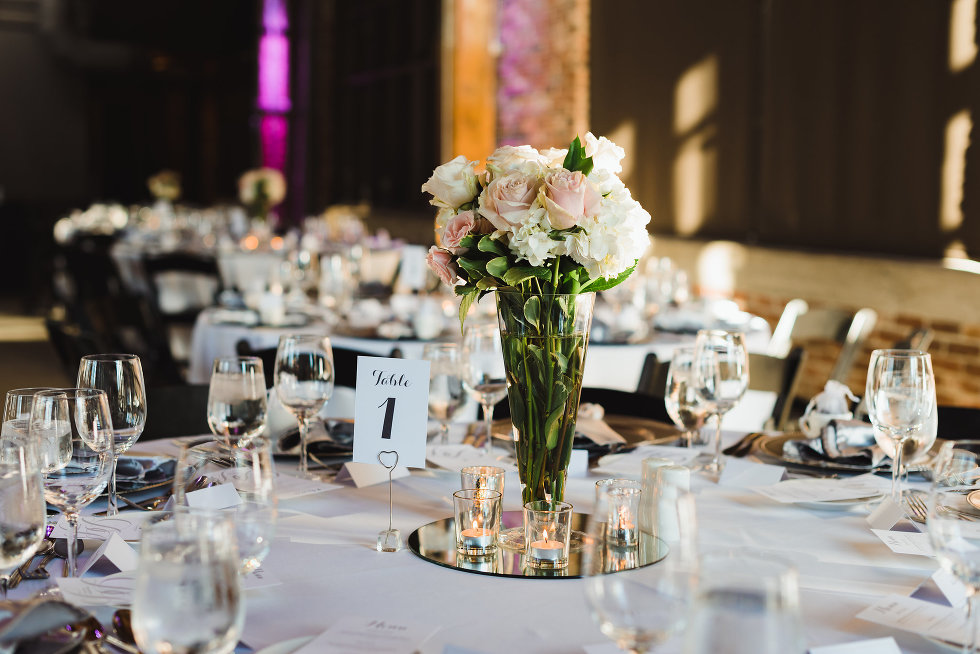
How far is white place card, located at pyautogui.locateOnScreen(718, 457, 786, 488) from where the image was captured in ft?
6.06

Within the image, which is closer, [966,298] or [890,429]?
[890,429]

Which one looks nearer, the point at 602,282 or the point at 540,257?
the point at 540,257

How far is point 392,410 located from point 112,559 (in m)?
0.43

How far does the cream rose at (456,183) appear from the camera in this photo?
5.03 ft

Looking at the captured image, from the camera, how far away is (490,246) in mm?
1513

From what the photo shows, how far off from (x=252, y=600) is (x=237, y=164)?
1550 centimetres

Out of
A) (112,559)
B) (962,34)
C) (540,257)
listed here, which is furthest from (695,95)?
(112,559)

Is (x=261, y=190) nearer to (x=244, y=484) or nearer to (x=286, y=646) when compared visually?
(x=244, y=484)

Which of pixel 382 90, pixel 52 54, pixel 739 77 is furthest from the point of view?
pixel 52 54

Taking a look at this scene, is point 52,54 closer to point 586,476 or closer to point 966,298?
point 966,298

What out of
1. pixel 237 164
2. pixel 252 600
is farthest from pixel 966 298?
pixel 237 164

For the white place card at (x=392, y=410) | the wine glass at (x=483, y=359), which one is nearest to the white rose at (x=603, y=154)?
the white place card at (x=392, y=410)

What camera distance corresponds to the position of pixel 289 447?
2057 mm

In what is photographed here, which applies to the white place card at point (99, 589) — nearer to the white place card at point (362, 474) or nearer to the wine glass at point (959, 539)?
the white place card at point (362, 474)
